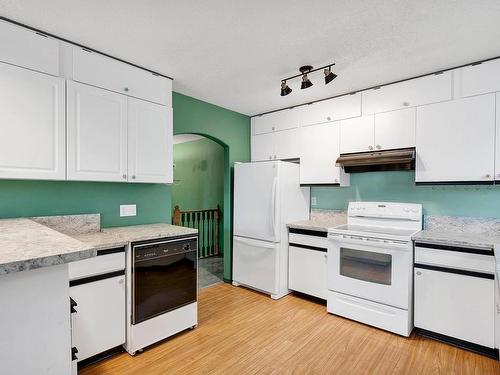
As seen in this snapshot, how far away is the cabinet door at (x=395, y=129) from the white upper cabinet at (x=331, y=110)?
294 mm

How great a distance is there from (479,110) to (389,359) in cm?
226

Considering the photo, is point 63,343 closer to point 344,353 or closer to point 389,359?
point 344,353

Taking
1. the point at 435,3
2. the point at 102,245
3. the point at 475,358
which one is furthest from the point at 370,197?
the point at 102,245

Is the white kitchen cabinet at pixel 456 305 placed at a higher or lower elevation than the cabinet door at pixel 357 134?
lower

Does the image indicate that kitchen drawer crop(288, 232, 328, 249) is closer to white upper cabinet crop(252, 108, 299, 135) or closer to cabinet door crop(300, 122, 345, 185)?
cabinet door crop(300, 122, 345, 185)

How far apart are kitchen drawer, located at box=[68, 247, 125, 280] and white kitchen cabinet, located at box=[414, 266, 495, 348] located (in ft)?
8.49

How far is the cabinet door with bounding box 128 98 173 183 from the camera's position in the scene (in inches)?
97.5

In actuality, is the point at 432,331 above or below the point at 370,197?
below

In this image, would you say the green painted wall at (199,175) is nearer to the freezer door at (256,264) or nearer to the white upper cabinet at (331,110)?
the freezer door at (256,264)

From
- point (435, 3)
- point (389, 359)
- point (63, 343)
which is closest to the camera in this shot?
point (63, 343)

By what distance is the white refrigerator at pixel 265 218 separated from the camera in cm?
332

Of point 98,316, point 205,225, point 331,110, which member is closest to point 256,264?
point 98,316

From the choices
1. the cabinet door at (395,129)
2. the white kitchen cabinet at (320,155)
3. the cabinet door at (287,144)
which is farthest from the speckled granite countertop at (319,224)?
the cabinet door at (395,129)

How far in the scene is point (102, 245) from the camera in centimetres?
199
